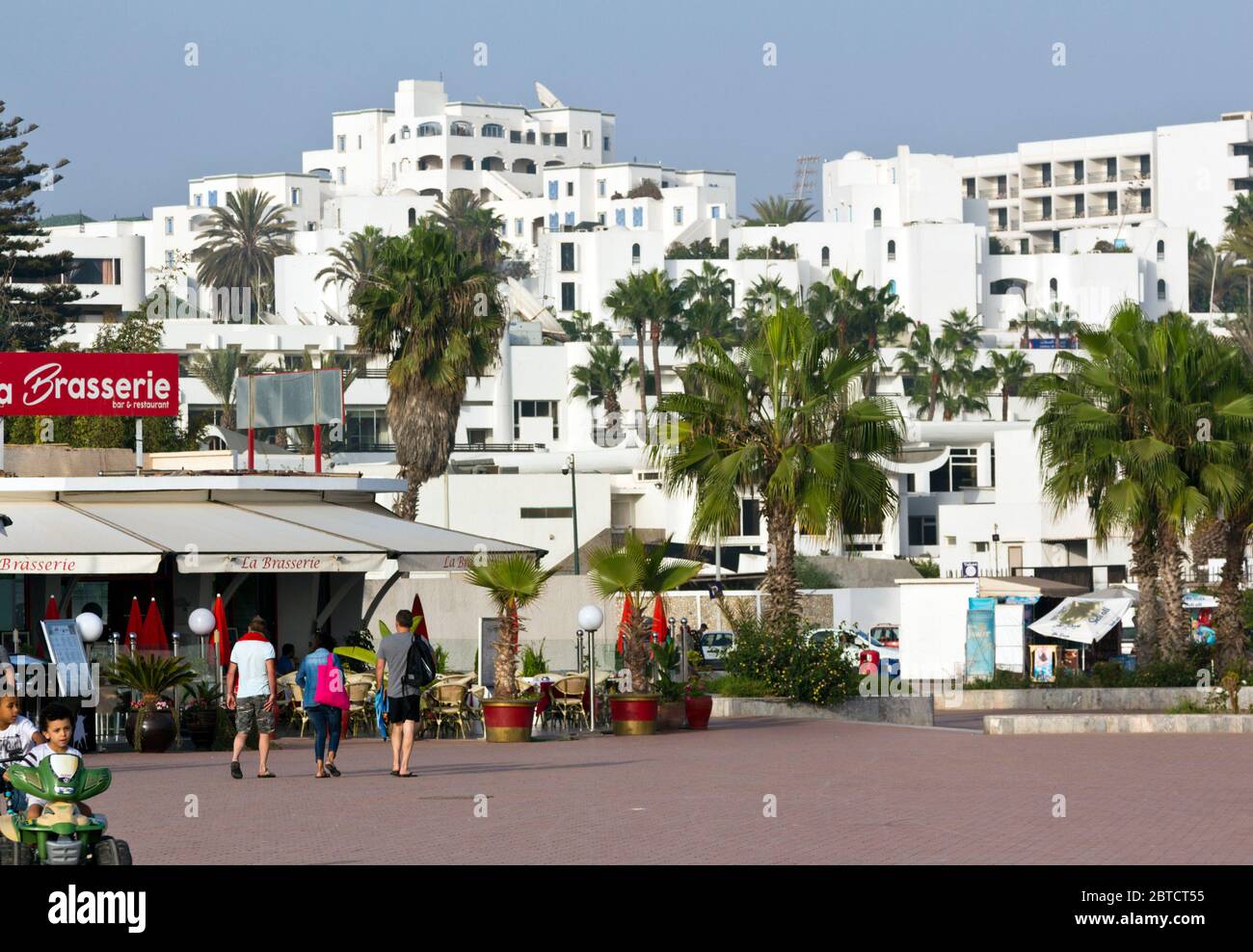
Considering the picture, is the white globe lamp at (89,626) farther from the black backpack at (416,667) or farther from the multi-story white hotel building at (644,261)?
the multi-story white hotel building at (644,261)

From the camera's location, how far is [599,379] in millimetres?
101562

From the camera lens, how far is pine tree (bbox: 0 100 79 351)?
91.1 metres

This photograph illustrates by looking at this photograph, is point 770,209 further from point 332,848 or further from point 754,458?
point 332,848

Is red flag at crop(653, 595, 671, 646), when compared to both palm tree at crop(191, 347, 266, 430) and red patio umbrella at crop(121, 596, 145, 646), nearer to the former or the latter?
red patio umbrella at crop(121, 596, 145, 646)

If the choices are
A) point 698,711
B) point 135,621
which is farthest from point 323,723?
point 698,711

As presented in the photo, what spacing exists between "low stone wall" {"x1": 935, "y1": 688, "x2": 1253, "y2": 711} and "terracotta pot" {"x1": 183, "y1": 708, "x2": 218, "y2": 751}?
41.4 ft

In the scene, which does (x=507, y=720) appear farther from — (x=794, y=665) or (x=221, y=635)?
(x=794, y=665)

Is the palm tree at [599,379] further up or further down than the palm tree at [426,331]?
further up

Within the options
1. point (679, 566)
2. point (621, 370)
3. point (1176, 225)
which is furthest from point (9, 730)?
point (1176, 225)

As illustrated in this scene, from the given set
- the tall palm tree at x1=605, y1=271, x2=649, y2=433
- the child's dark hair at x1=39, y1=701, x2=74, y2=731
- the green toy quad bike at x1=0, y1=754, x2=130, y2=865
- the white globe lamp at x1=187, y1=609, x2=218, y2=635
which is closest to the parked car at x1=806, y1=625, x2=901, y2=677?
the white globe lamp at x1=187, y1=609, x2=218, y2=635

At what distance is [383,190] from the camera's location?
179m

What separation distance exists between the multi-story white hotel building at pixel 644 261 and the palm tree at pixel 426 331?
8699 mm

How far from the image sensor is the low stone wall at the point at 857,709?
27312 millimetres

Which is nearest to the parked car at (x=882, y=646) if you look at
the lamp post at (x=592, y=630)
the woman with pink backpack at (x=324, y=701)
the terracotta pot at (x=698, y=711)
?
the terracotta pot at (x=698, y=711)
